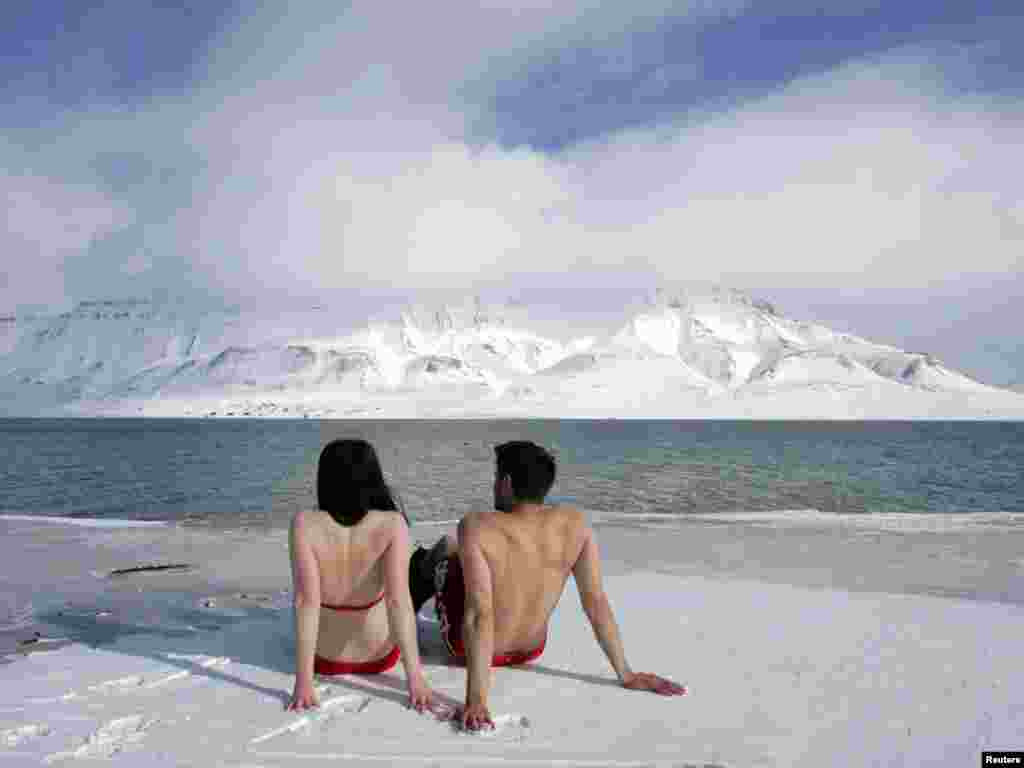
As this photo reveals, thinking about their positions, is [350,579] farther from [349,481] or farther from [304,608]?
[349,481]

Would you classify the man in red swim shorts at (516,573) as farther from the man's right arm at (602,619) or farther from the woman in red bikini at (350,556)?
the woman in red bikini at (350,556)

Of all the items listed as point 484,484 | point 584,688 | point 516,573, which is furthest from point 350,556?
point 484,484

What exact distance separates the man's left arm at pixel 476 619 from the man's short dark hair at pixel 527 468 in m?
0.36

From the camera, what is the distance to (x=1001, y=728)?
4.76 metres

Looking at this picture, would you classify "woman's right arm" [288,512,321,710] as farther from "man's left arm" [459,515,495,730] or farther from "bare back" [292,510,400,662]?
"man's left arm" [459,515,495,730]

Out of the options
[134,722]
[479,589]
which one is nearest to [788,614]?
[479,589]

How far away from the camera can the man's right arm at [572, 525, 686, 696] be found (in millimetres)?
5312

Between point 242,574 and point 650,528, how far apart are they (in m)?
9.04

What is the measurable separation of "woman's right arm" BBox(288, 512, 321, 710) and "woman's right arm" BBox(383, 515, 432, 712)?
0.47 m

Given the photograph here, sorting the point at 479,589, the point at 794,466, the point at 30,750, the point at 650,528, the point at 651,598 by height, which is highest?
the point at 479,589

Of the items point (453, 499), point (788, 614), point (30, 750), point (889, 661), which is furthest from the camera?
point (453, 499)

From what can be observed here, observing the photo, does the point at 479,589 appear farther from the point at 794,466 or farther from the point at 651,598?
the point at 794,466

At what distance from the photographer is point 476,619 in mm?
→ 4961

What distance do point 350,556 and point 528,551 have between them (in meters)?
1.16
